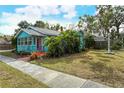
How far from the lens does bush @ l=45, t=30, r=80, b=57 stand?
1639cm

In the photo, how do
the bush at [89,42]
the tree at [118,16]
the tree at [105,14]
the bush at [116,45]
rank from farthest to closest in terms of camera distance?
the tree at [118,16] < the bush at [89,42] < the tree at [105,14] < the bush at [116,45]

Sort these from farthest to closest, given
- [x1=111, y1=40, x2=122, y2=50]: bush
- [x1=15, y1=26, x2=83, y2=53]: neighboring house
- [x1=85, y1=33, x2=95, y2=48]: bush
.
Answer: [x1=85, y1=33, x2=95, y2=48]: bush, [x1=111, y1=40, x2=122, y2=50]: bush, [x1=15, y1=26, x2=83, y2=53]: neighboring house

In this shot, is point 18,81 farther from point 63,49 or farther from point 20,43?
point 20,43

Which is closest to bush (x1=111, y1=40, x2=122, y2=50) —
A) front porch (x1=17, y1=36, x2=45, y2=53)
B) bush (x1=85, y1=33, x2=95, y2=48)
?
bush (x1=85, y1=33, x2=95, y2=48)

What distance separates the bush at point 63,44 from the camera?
1639 cm

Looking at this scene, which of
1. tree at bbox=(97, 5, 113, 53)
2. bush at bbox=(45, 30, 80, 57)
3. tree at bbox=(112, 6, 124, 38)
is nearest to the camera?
bush at bbox=(45, 30, 80, 57)

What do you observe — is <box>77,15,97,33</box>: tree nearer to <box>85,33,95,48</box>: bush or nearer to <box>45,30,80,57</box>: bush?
<box>85,33,95,48</box>: bush

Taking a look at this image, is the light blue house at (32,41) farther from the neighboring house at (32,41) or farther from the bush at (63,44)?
the bush at (63,44)

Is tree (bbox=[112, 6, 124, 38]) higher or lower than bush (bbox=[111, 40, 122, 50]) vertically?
higher

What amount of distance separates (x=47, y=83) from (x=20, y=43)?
671 inches

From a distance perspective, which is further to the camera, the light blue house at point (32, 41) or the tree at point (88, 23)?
the tree at point (88, 23)

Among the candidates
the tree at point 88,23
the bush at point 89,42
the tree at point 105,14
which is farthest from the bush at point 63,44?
the tree at point 88,23
